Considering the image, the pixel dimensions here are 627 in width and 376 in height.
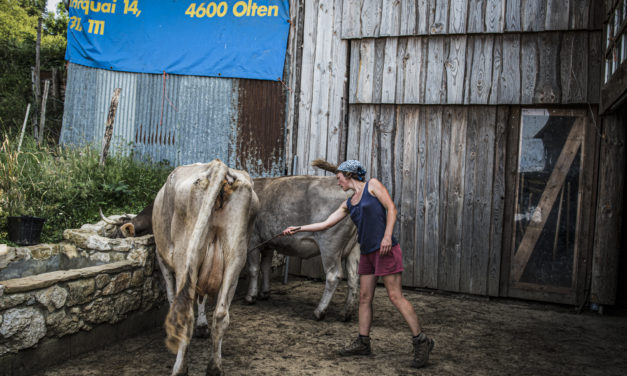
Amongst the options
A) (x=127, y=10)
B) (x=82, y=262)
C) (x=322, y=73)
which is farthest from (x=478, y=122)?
(x=127, y=10)

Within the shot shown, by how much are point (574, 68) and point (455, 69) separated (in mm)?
1712

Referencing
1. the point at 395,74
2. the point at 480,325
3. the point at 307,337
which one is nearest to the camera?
the point at 307,337

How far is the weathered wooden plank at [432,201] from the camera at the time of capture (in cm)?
815

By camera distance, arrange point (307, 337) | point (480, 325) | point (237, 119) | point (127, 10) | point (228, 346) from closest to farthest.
A: point (228, 346)
point (307, 337)
point (480, 325)
point (237, 119)
point (127, 10)

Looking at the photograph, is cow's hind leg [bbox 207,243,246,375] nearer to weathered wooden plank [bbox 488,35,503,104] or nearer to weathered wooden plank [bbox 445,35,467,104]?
weathered wooden plank [bbox 445,35,467,104]

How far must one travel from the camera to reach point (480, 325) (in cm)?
639

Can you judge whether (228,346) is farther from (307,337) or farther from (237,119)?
(237,119)

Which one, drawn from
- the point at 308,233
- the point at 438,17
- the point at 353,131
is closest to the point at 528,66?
the point at 438,17

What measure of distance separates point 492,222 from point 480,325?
2022 mm

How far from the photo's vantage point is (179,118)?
9.66m

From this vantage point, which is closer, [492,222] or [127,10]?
[492,222]

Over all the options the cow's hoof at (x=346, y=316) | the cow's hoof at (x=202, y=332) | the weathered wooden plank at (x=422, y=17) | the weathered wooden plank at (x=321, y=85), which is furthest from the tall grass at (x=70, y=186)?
the weathered wooden plank at (x=422, y=17)

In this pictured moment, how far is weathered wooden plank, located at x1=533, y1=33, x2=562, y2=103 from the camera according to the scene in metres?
7.57

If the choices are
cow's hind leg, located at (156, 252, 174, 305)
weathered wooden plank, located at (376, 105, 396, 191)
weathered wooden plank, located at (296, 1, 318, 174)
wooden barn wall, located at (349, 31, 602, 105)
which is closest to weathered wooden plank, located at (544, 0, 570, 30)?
wooden barn wall, located at (349, 31, 602, 105)
